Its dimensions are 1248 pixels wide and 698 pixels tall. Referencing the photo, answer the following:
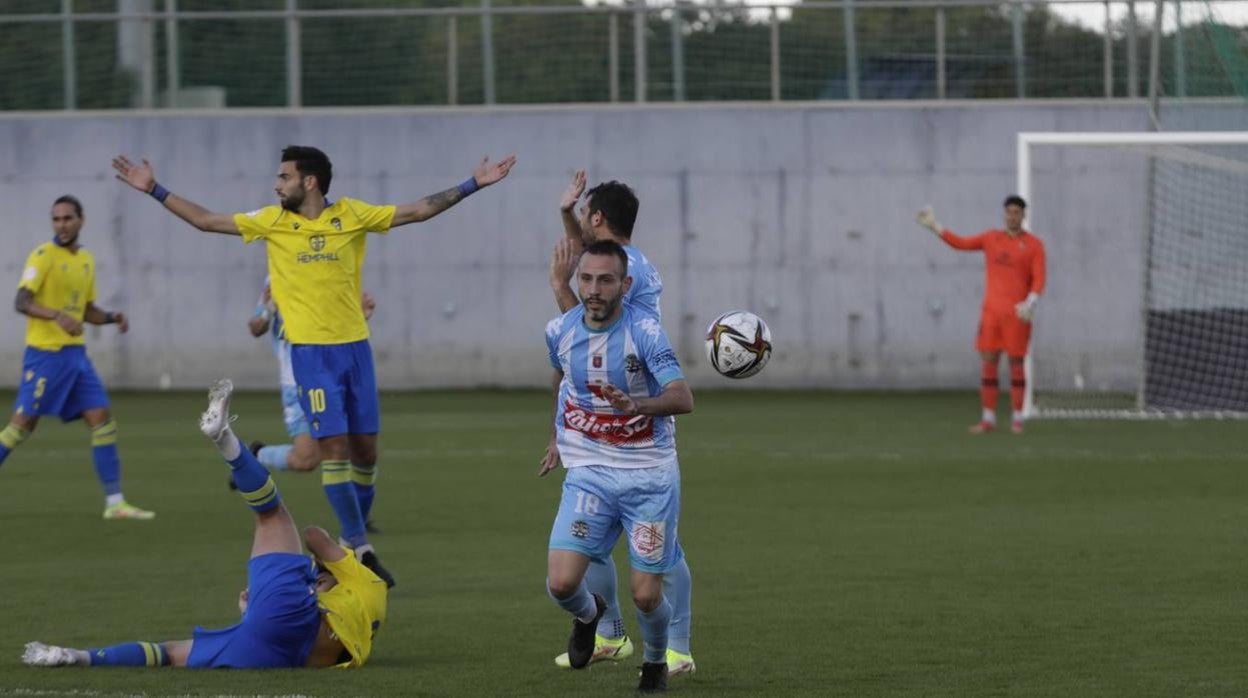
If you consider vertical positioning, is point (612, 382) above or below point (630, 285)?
below

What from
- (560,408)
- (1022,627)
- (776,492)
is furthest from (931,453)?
(560,408)

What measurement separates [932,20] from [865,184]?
2.40 m

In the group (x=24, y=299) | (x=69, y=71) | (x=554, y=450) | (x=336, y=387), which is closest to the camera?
(x=554, y=450)

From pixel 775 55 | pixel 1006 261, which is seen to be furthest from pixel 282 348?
pixel 775 55

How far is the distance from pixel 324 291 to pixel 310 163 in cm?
70

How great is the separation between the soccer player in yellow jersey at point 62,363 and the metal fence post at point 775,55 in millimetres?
14932

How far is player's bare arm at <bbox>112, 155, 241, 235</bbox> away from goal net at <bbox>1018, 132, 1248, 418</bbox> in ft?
40.5

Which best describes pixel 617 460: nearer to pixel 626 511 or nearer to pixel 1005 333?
pixel 626 511

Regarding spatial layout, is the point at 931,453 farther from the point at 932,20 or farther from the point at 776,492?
the point at 932,20

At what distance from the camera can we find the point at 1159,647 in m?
8.31

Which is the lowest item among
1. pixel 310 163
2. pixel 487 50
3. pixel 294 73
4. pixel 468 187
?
pixel 468 187

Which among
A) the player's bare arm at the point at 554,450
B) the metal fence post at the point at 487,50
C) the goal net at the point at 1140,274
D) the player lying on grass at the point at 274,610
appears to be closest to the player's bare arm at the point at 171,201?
the player lying on grass at the point at 274,610

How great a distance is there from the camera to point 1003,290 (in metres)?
20.4

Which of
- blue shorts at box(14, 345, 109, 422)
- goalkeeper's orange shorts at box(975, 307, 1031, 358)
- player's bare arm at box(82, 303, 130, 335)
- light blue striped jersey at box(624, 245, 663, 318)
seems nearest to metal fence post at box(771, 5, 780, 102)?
goalkeeper's orange shorts at box(975, 307, 1031, 358)
